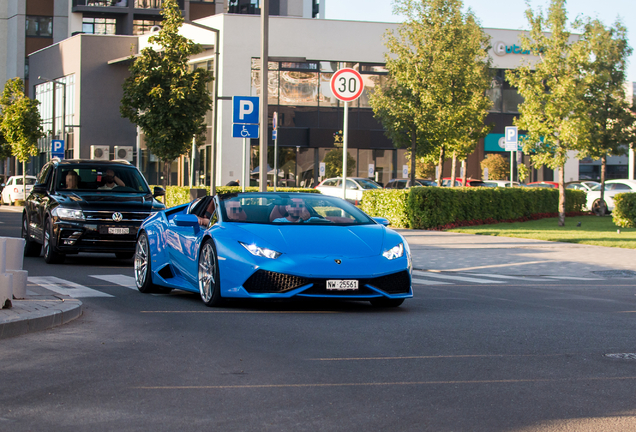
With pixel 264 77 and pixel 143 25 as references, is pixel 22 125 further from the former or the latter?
pixel 264 77

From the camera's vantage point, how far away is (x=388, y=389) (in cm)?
528

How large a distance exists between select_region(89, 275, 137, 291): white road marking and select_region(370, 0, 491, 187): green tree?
2136 cm

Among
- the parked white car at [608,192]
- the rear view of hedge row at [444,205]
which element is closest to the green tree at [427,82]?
Result: the rear view of hedge row at [444,205]

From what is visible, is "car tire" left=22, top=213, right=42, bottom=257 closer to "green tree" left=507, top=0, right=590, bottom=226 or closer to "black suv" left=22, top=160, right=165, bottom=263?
"black suv" left=22, top=160, right=165, bottom=263

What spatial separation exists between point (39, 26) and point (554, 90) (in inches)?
2579

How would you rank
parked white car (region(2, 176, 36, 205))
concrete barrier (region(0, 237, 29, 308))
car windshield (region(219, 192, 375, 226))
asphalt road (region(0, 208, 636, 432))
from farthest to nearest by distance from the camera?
parked white car (region(2, 176, 36, 205)) < car windshield (region(219, 192, 375, 226)) < concrete barrier (region(0, 237, 29, 308)) < asphalt road (region(0, 208, 636, 432))

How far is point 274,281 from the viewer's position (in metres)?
8.38

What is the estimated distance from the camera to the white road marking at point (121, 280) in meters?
11.4

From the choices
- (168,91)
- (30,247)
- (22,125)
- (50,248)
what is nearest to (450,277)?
(50,248)

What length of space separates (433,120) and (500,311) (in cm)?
2402

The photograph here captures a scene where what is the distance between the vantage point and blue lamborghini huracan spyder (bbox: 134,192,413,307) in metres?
8.38

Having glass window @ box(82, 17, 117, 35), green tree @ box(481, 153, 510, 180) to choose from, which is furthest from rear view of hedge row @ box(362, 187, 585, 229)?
glass window @ box(82, 17, 117, 35)

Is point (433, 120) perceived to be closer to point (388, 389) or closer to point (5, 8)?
point (388, 389)

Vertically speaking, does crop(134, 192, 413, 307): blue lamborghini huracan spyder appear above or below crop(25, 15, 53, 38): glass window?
below
